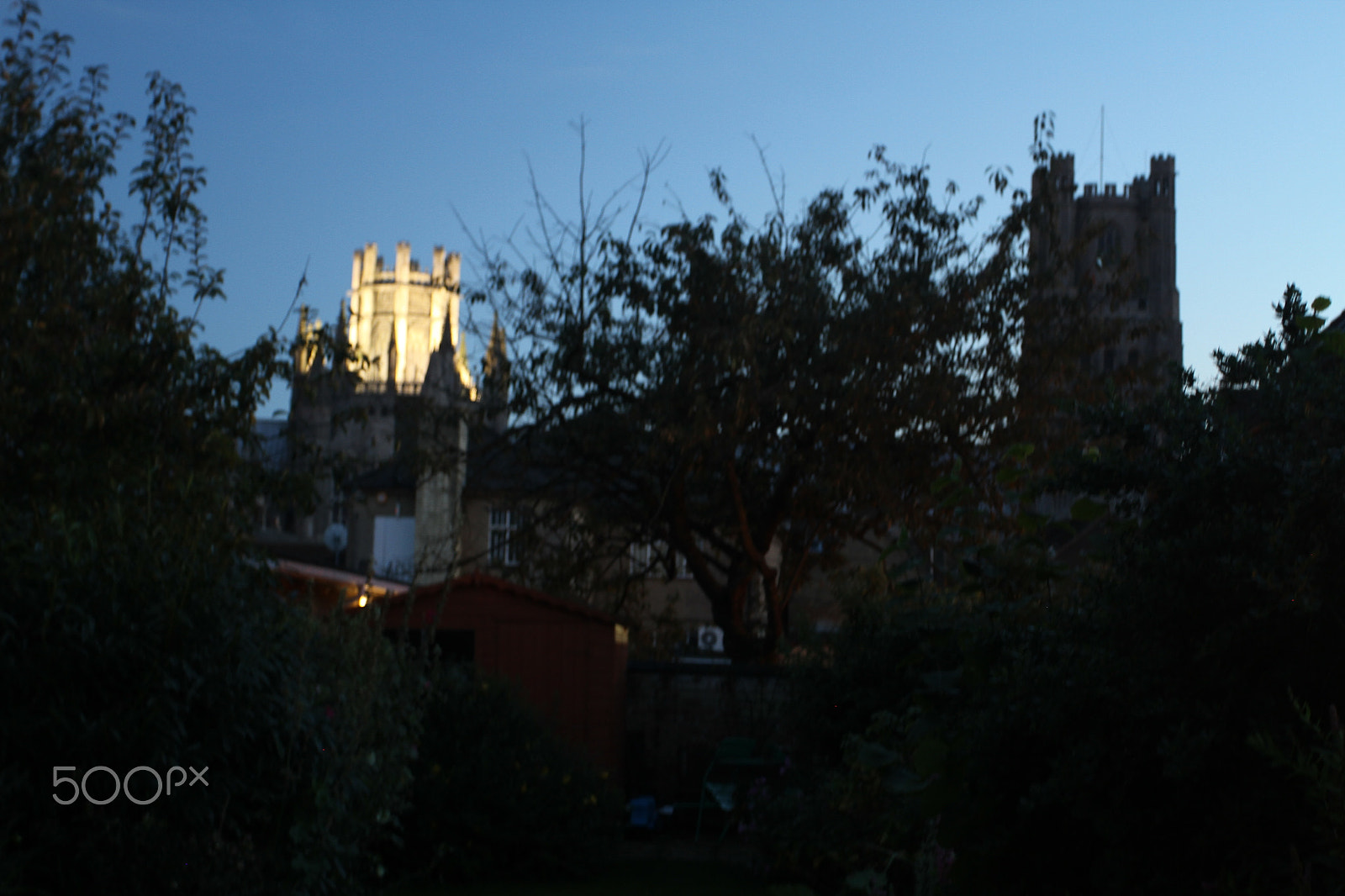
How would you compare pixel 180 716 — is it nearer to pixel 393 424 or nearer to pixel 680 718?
pixel 680 718

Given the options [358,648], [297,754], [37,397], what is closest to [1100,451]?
[297,754]

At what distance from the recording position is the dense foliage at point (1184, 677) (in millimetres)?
2846

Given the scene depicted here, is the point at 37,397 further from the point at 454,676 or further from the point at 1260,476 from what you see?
the point at 1260,476

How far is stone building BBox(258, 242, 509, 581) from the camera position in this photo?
Answer: 37.8 feet

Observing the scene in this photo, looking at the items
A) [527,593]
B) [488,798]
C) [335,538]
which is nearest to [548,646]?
[527,593]

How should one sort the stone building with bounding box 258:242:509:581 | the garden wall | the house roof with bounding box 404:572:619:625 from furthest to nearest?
1. the garden wall
2. the house roof with bounding box 404:572:619:625
3. the stone building with bounding box 258:242:509:581

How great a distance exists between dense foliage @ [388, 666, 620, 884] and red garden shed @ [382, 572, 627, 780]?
6238 mm

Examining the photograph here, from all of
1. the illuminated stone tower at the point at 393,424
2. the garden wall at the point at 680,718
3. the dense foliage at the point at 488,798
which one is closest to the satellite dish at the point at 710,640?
the illuminated stone tower at the point at 393,424

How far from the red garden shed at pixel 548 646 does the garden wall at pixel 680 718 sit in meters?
1.06
